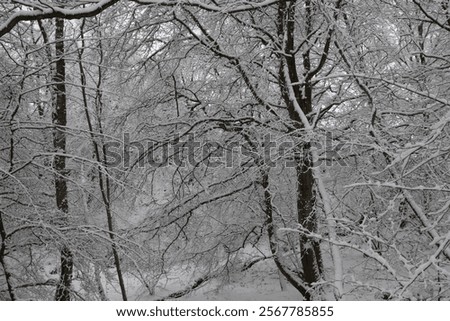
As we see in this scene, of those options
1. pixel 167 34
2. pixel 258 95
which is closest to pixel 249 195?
pixel 258 95

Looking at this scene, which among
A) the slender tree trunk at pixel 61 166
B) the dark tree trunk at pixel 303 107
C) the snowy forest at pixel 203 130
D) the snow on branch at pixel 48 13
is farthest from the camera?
the slender tree trunk at pixel 61 166

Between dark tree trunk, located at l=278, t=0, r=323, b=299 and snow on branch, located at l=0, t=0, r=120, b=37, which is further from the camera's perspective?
dark tree trunk, located at l=278, t=0, r=323, b=299

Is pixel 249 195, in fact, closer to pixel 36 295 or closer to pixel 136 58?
pixel 136 58

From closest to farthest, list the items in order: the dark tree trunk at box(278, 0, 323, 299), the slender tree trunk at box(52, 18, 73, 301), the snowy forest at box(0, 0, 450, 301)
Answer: the snowy forest at box(0, 0, 450, 301), the dark tree trunk at box(278, 0, 323, 299), the slender tree trunk at box(52, 18, 73, 301)

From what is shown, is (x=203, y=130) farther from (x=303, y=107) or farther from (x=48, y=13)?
(x=48, y=13)

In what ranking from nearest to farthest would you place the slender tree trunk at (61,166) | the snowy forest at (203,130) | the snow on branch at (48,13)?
the snow on branch at (48,13)
the snowy forest at (203,130)
the slender tree trunk at (61,166)

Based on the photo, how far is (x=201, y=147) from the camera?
23.4 feet

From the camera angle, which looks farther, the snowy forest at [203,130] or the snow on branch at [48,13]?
the snowy forest at [203,130]

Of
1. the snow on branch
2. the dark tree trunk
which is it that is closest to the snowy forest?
the dark tree trunk

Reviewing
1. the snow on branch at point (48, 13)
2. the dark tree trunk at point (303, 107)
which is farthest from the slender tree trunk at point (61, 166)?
the dark tree trunk at point (303, 107)

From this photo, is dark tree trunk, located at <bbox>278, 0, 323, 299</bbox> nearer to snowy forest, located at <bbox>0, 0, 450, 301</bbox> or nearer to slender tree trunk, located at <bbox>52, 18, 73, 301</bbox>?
snowy forest, located at <bbox>0, 0, 450, 301</bbox>

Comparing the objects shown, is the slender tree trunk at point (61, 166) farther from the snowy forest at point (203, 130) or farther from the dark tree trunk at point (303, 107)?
the dark tree trunk at point (303, 107)
